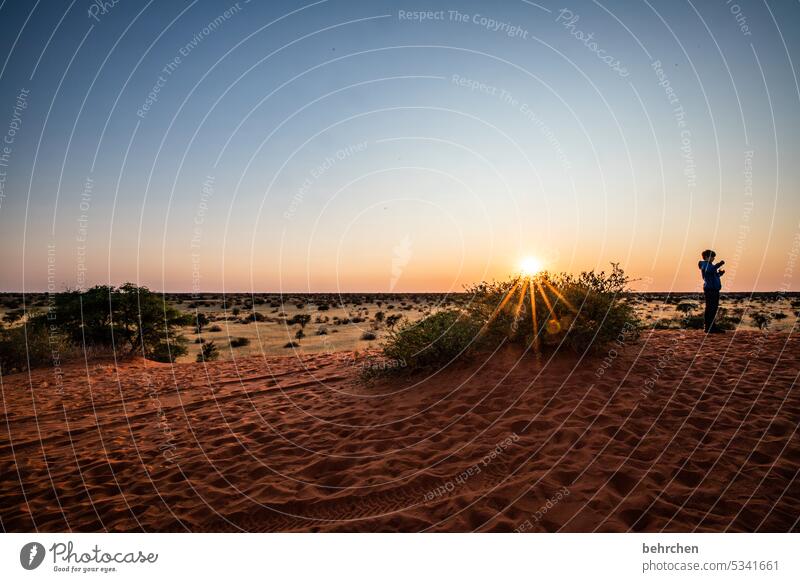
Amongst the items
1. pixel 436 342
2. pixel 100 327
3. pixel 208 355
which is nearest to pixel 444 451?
pixel 436 342

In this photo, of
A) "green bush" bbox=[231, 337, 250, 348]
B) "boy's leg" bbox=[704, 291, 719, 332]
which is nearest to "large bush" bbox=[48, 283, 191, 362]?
"green bush" bbox=[231, 337, 250, 348]

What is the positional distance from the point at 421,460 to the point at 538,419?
1979 millimetres

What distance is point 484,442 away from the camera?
5.35 meters

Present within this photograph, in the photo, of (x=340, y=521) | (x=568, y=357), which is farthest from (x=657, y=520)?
(x=568, y=357)

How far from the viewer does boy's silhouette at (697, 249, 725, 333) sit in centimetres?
1148

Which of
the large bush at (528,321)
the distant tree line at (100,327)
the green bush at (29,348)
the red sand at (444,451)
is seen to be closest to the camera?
the red sand at (444,451)

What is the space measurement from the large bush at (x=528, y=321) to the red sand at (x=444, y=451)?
58cm

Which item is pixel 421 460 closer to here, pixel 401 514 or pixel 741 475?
pixel 401 514

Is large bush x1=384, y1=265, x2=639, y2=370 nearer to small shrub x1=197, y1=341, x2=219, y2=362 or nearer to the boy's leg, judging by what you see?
the boy's leg

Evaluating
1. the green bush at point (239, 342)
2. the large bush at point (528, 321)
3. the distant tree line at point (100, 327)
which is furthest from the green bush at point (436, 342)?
the green bush at point (239, 342)

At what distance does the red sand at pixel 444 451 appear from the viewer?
389 cm

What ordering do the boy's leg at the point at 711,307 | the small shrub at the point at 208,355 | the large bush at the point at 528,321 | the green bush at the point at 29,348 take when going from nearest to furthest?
the large bush at the point at 528,321, the boy's leg at the point at 711,307, the green bush at the point at 29,348, the small shrub at the point at 208,355

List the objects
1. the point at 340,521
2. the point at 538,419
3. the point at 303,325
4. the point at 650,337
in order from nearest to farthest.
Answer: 1. the point at 340,521
2. the point at 538,419
3. the point at 650,337
4. the point at 303,325

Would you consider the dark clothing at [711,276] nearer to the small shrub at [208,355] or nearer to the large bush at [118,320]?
the small shrub at [208,355]
